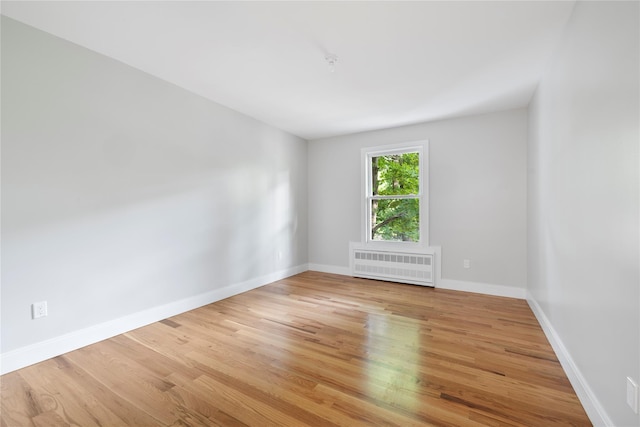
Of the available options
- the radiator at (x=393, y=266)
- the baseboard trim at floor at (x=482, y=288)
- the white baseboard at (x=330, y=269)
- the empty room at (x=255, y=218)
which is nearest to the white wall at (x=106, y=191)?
the empty room at (x=255, y=218)

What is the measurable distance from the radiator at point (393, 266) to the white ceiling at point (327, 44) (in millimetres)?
2198

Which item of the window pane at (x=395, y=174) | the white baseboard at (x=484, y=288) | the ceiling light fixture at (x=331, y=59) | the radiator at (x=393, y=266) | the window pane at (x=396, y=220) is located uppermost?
the ceiling light fixture at (x=331, y=59)

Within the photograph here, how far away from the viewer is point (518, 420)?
1.47m

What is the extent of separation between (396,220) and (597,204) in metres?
3.09

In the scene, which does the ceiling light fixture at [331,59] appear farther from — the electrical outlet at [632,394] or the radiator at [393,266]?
the radiator at [393,266]

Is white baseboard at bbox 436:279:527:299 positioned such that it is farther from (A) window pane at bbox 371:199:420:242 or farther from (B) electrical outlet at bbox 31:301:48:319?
(B) electrical outlet at bbox 31:301:48:319

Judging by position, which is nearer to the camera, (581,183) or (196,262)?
(581,183)

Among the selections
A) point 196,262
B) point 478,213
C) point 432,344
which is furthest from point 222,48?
point 478,213

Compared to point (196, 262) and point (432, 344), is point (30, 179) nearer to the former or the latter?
point (196, 262)

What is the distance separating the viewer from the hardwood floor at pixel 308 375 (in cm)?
152

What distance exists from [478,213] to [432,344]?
Answer: 2.24 m

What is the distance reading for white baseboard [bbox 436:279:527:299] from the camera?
3.56 m

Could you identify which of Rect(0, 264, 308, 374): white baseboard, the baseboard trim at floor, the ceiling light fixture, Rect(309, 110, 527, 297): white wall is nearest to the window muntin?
Rect(309, 110, 527, 297): white wall

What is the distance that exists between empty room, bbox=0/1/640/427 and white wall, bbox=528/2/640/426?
0.02 m
